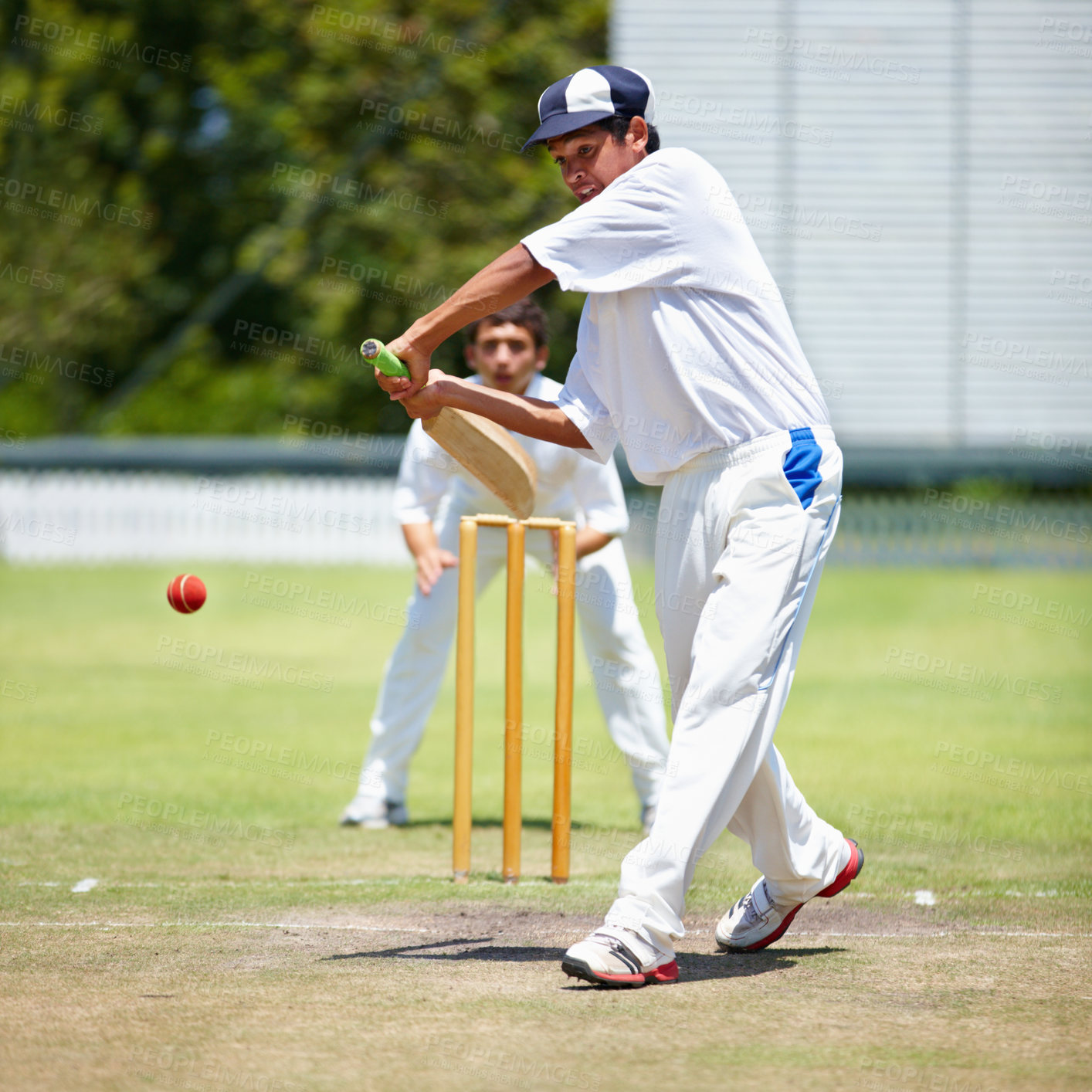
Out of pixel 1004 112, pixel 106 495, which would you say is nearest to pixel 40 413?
pixel 106 495

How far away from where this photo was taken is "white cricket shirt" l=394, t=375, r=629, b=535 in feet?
18.1

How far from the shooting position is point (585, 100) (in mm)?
3520

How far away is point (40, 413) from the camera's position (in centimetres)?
2450

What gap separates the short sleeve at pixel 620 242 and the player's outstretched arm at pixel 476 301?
0.14ft

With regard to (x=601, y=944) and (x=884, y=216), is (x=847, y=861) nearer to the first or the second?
(x=601, y=944)

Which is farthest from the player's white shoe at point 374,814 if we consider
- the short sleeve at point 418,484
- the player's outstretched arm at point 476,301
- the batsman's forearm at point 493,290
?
the batsman's forearm at point 493,290

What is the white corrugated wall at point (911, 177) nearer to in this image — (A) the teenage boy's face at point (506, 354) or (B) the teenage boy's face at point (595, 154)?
(A) the teenage boy's face at point (506, 354)

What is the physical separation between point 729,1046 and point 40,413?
2373 centimetres

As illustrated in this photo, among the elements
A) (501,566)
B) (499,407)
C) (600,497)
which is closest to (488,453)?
(499,407)

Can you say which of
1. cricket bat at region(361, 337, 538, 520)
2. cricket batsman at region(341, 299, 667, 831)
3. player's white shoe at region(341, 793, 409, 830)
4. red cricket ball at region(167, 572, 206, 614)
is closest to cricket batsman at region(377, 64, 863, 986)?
cricket bat at region(361, 337, 538, 520)

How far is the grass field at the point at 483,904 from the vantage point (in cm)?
282

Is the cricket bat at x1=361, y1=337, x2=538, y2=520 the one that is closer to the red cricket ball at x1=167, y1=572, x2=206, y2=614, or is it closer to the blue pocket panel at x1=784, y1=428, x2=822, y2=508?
the blue pocket panel at x1=784, y1=428, x2=822, y2=508

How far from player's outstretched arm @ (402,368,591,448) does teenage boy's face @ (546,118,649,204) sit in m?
0.56

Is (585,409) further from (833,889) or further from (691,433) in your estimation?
(833,889)
